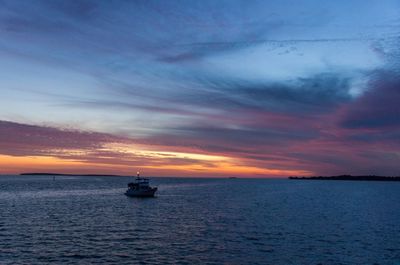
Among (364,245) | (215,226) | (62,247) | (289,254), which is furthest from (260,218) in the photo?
(62,247)

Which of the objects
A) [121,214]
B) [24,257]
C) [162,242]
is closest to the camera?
[24,257]

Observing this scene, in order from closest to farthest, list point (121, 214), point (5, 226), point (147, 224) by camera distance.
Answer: point (5, 226) → point (147, 224) → point (121, 214)

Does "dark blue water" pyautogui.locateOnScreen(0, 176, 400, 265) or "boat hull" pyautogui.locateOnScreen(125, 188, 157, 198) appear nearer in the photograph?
"dark blue water" pyautogui.locateOnScreen(0, 176, 400, 265)

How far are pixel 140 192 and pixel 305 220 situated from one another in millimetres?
63840

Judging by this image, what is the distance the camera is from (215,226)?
62.6 m

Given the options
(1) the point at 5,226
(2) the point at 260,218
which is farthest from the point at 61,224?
(2) the point at 260,218

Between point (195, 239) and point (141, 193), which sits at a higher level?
point (141, 193)

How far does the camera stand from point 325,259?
135 feet

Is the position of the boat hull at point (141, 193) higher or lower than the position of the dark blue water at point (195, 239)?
higher

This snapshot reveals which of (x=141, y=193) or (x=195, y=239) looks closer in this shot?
(x=195, y=239)

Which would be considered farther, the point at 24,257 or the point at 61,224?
the point at 61,224

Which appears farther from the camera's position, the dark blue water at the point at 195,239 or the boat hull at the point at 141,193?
the boat hull at the point at 141,193

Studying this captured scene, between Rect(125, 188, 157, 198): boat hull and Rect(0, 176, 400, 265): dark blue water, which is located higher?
Rect(125, 188, 157, 198): boat hull

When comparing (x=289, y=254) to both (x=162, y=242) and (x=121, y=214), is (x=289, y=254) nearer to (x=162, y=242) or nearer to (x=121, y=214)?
(x=162, y=242)
